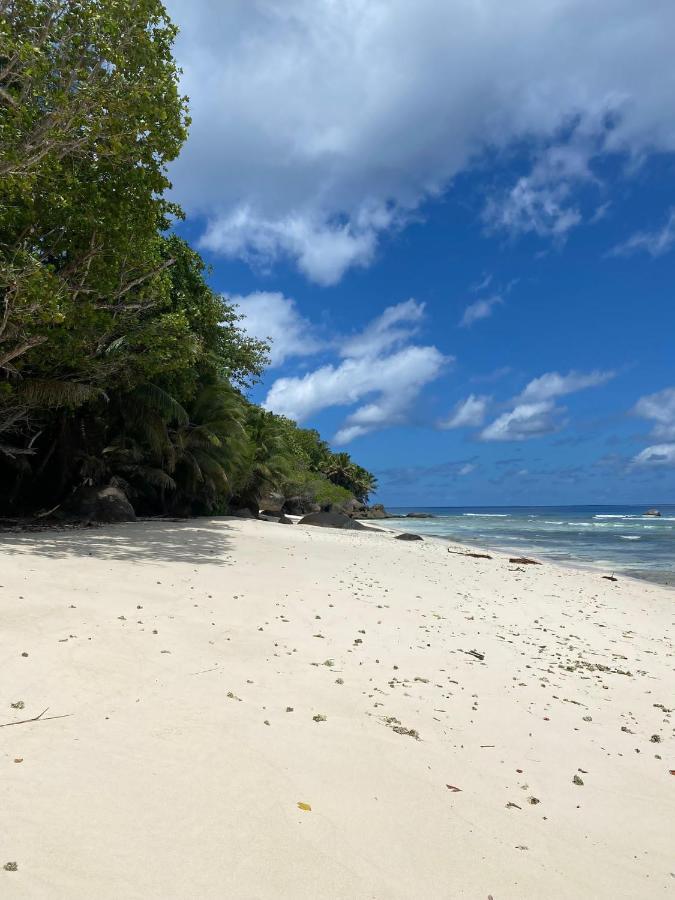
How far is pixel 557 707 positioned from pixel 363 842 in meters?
3.31

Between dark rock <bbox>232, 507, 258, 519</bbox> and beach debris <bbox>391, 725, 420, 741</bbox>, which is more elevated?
dark rock <bbox>232, 507, 258, 519</bbox>

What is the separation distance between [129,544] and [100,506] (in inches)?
266

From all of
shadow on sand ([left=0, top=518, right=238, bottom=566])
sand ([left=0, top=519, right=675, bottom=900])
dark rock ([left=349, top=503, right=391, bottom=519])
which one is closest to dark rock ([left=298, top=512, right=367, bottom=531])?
shadow on sand ([left=0, top=518, right=238, bottom=566])

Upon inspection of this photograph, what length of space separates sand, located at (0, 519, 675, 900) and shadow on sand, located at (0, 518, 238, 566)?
2.30 meters

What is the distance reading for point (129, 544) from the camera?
13297mm

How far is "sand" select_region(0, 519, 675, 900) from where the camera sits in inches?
113

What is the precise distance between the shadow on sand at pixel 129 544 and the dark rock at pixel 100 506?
1252 mm

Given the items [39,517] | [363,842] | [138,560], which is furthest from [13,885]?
[39,517]

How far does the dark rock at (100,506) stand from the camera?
19.0 meters

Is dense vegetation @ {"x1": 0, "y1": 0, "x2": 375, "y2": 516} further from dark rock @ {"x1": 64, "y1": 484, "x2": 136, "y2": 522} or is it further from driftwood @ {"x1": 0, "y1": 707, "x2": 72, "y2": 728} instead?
driftwood @ {"x1": 0, "y1": 707, "x2": 72, "y2": 728}

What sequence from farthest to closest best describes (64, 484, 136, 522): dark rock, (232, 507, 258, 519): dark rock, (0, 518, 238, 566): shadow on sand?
(232, 507, 258, 519): dark rock < (64, 484, 136, 522): dark rock < (0, 518, 238, 566): shadow on sand

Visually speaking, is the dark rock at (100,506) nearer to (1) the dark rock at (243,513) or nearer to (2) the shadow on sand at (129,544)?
(2) the shadow on sand at (129,544)

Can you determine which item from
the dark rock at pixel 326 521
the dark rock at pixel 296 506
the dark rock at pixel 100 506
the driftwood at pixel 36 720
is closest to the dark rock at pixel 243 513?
the dark rock at pixel 326 521

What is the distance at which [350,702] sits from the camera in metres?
5.12
